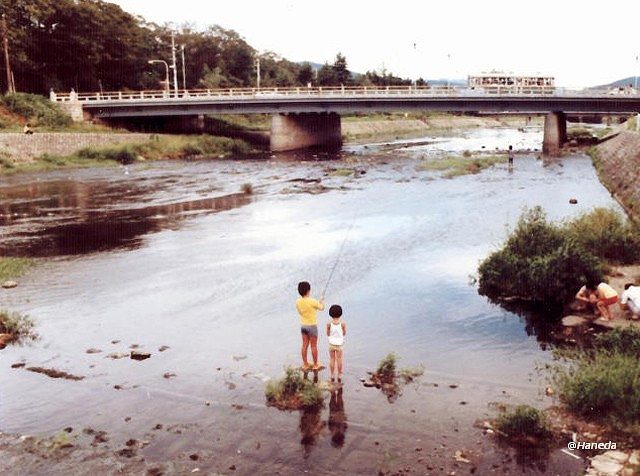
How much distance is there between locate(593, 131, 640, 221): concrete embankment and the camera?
30.2 meters

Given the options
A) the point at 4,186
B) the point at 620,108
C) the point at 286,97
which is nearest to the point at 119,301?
the point at 4,186

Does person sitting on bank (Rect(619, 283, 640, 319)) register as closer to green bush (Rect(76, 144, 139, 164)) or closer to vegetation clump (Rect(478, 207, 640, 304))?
vegetation clump (Rect(478, 207, 640, 304))

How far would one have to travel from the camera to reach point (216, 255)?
944 inches

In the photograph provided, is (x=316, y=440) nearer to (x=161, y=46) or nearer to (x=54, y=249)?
(x=54, y=249)

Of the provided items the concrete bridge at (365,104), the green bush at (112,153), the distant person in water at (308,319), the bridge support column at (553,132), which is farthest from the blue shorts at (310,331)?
the bridge support column at (553,132)

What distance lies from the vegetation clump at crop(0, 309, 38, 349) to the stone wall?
41970 mm

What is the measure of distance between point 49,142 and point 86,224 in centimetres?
3020

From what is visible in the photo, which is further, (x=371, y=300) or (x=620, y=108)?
(x=620, y=108)

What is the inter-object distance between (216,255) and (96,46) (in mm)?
62333

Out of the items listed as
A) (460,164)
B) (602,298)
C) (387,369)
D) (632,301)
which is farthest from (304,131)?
(387,369)

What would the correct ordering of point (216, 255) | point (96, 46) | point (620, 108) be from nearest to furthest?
1. point (216, 255)
2. point (620, 108)
3. point (96, 46)

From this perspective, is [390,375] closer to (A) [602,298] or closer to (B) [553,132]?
(A) [602,298]

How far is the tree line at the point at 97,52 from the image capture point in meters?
72.1

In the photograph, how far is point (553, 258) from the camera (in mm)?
16797
